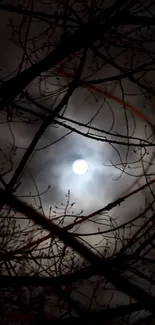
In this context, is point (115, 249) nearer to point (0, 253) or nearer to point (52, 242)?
A: point (52, 242)

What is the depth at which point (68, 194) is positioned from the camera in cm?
141

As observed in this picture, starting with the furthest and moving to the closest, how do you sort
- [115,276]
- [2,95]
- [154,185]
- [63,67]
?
[154,185]
[63,67]
[115,276]
[2,95]

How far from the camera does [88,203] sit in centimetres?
143

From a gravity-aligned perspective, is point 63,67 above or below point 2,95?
above

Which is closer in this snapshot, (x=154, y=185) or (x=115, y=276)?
(x=115, y=276)

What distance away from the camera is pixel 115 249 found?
134 centimetres

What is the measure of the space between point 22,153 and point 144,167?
41 centimetres

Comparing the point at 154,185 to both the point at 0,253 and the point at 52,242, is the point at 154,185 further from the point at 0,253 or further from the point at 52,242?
the point at 0,253

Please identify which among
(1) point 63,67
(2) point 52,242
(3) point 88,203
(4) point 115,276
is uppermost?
(1) point 63,67

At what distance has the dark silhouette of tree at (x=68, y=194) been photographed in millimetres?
1249

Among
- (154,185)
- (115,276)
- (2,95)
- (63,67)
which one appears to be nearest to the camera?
(2,95)

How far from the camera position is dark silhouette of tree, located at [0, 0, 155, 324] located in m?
1.25

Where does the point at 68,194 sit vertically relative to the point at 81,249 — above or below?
above

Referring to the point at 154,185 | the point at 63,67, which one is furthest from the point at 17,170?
the point at 154,185
